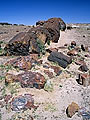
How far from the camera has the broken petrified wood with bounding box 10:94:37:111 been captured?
22.1ft

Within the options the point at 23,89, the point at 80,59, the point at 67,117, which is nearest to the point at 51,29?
A: the point at 80,59

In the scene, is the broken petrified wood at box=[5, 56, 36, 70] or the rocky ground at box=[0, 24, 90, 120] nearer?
the rocky ground at box=[0, 24, 90, 120]

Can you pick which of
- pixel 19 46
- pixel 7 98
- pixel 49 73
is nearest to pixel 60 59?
pixel 49 73

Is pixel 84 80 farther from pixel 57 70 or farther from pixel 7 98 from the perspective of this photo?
pixel 7 98

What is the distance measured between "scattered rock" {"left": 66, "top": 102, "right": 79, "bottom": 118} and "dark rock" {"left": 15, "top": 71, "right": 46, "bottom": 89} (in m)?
1.58

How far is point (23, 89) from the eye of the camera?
763 centimetres

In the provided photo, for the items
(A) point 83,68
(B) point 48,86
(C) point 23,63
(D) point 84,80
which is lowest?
(B) point 48,86

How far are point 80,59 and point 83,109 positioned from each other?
4809 mm

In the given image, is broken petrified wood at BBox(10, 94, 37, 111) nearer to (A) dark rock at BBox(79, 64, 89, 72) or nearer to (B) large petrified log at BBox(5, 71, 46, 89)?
(B) large petrified log at BBox(5, 71, 46, 89)

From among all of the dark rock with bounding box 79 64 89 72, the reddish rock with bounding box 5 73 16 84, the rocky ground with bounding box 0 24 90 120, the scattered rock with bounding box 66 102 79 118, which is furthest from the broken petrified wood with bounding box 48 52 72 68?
the scattered rock with bounding box 66 102 79 118

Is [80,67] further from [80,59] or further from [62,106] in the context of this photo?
[62,106]

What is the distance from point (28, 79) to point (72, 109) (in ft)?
7.66

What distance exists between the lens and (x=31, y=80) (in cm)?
784

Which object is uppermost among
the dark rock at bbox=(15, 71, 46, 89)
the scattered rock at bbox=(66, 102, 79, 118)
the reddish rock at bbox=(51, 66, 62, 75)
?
the reddish rock at bbox=(51, 66, 62, 75)
